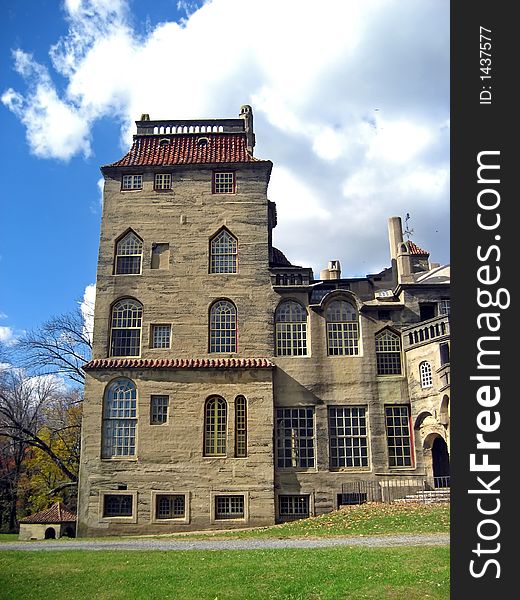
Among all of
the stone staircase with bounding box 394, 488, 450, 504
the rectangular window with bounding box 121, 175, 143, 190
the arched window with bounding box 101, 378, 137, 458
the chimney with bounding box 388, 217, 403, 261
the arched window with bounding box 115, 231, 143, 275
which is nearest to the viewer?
the stone staircase with bounding box 394, 488, 450, 504

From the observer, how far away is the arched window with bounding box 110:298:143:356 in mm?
31641

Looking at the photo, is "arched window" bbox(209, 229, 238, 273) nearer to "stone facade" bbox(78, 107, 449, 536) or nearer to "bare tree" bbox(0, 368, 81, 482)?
"stone facade" bbox(78, 107, 449, 536)

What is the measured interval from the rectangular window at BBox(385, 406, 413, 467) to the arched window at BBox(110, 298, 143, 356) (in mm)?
13664

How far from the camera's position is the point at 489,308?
8.91 meters

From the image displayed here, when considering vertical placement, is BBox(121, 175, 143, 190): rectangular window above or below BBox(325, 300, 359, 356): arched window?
above

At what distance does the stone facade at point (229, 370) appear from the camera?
29.1m

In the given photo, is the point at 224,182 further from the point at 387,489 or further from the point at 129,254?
the point at 387,489

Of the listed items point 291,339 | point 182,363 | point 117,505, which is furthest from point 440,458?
point 117,505

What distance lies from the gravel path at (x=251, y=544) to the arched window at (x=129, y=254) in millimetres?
14805

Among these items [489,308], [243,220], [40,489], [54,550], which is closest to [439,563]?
[489,308]

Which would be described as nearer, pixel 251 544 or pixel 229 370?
pixel 251 544

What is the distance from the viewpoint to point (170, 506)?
28984mm

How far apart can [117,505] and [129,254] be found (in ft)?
43.5

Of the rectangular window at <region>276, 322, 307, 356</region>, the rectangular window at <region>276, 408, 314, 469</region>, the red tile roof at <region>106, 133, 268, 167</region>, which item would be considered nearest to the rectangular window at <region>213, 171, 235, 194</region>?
the red tile roof at <region>106, 133, 268, 167</region>
